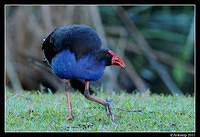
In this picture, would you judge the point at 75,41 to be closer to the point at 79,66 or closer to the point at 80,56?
the point at 80,56

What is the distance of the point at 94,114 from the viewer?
152 inches

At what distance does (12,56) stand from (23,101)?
148 inches

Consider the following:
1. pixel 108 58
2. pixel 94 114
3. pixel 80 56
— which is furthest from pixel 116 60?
pixel 94 114

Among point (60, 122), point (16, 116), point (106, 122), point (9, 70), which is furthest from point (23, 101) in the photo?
point (9, 70)

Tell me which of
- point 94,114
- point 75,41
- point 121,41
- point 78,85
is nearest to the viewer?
point 75,41

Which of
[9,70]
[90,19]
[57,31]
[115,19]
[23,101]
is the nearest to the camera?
[57,31]

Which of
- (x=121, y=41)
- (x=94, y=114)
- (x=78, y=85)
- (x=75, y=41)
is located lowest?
(x=94, y=114)

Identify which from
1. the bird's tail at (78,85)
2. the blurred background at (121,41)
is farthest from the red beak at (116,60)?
the blurred background at (121,41)

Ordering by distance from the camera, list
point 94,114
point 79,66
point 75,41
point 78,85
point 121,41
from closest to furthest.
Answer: point 79,66
point 75,41
point 94,114
point 78,85
point 121,41

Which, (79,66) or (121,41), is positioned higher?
(121,41)

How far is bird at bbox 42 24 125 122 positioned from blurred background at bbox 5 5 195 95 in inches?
136

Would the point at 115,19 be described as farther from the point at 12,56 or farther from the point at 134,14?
the point at 12,56

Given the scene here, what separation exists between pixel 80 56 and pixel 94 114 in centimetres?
81

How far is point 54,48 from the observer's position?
12.2 ft
